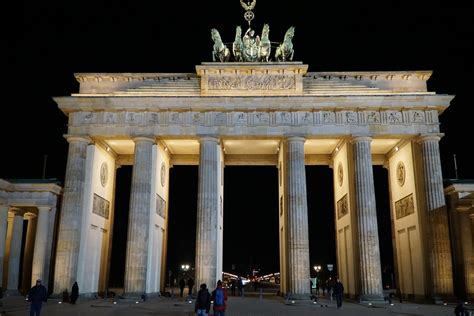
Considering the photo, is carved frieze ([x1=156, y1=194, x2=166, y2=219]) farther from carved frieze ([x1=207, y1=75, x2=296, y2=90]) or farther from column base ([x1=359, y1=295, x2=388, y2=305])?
column base ([x1=359, y1=295, x2=388, y2=305])

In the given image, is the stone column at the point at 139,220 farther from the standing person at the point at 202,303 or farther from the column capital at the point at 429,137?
the column capital at the point at 429,137

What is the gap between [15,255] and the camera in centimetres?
3691

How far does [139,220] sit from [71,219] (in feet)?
14.9

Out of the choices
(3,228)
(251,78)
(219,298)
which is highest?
(251,78)

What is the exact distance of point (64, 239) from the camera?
102 feet

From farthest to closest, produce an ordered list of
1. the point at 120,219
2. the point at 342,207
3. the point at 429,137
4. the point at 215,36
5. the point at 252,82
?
the point at 120,219 → the point at 342,207 → the point at 215,36 → the point at 252,82 → the point at 429,137

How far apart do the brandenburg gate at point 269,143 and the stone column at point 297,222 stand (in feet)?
0.23

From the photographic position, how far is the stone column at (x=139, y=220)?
30.7 m

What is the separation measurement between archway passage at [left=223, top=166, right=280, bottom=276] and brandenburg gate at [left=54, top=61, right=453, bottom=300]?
Result: 26.7m

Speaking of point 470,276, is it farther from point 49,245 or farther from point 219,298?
point 49,245

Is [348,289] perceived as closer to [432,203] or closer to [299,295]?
[299,295]

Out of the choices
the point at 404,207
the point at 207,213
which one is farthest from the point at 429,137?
the point at 207,213

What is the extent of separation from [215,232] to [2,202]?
656 inches

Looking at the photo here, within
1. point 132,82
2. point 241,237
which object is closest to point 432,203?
point 132,82
